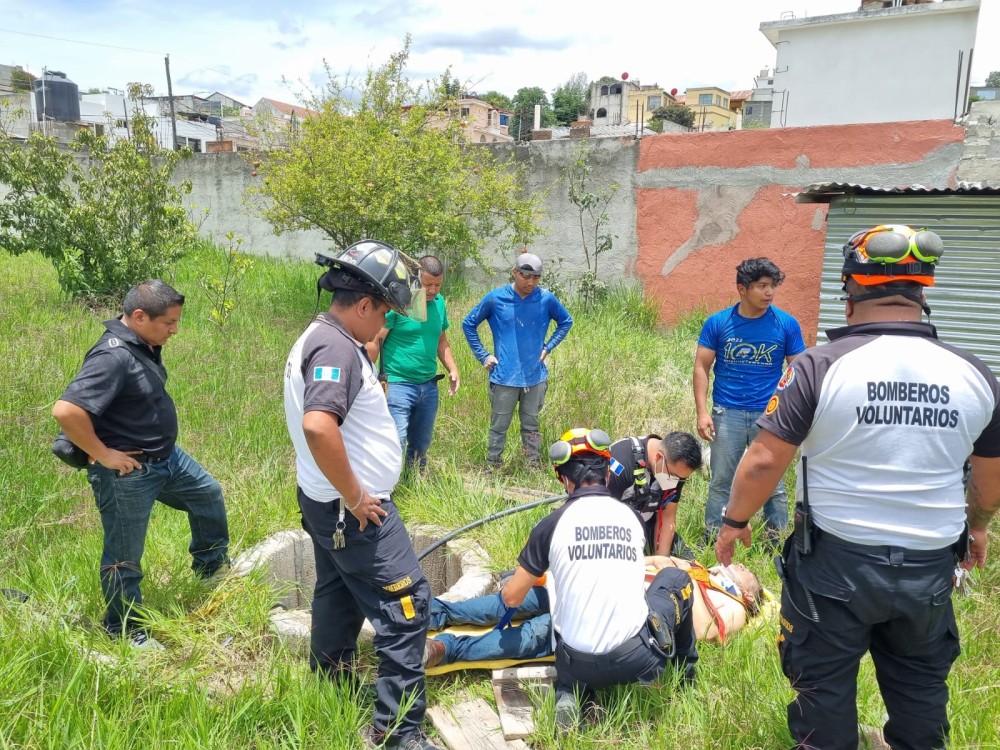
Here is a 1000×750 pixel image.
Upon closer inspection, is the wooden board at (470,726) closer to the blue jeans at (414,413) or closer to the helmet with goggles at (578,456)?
the helmet with goggles at (578,456)

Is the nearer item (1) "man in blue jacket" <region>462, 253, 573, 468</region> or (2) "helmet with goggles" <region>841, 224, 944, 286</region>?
(2) "helmet with goggles" <region>841, 224, 944, 286</region>

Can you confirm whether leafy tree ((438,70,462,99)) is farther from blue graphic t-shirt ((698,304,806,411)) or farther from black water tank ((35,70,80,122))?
black water tank ((35,70,80,122))

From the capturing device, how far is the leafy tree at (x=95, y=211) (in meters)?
9.57

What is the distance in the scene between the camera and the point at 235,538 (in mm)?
4227

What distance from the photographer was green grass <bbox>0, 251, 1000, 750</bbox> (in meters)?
2.63

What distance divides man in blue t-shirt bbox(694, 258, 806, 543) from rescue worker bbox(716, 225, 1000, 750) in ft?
6.88

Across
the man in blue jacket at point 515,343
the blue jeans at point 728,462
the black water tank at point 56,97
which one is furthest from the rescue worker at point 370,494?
the black water tank at point 56,97

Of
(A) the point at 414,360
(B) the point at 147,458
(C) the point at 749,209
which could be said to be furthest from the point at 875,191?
(B) the point at 147,458

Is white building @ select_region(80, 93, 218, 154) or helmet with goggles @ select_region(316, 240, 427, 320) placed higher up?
white building @ select_region(80, 93, 218, 154)

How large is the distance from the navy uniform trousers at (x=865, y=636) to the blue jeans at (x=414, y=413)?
3.08 meters

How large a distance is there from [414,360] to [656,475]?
184 centimetres

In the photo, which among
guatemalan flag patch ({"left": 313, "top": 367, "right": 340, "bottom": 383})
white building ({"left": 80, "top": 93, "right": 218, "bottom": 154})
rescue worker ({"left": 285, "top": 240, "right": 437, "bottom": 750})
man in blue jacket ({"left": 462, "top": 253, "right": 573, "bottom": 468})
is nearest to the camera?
guatemalan flag patch ({"left": 313, "top": 367, "right": 340, "bottom": 383})

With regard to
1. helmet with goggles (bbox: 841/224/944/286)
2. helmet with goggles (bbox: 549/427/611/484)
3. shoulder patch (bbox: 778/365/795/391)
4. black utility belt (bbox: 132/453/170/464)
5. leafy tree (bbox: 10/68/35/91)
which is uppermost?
leafy tree (bbox: 10/68/35/91)

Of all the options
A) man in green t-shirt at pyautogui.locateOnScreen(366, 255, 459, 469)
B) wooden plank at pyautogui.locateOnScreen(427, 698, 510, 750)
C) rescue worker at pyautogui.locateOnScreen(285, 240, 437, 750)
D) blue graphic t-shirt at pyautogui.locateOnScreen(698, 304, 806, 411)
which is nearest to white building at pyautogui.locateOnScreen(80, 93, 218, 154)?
man in green t-shirt at pyautogui.locateOnScreen(366, 255, 459, 469)
